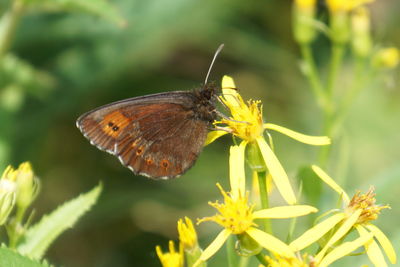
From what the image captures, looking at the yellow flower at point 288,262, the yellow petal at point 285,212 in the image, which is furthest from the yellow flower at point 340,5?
the yellow flower at point 288,262

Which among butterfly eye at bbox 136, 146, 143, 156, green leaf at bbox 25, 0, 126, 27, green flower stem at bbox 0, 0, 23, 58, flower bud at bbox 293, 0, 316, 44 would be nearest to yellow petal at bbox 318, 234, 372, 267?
butterfly eye at bbox 136, 146, 143, 156

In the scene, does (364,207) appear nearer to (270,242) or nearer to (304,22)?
(270,242)

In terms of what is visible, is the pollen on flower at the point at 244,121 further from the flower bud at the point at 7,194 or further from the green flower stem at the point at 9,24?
the green flower stem at the point at 9,24

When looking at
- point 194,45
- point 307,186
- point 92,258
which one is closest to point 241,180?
point 307,186

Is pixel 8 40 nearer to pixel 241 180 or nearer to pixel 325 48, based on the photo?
pixel 241 180

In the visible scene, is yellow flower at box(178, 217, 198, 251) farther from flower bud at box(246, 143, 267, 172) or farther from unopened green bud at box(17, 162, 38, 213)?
unopened green bud at box(17, 162, 38, 213)

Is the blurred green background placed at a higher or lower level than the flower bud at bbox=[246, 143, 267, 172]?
lower
